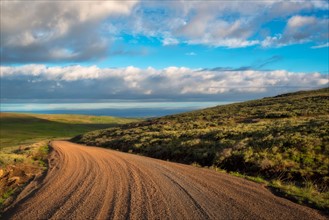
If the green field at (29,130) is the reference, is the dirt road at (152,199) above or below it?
above

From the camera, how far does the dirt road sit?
835 cm

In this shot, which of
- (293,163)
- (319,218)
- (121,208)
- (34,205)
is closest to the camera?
(319,218)

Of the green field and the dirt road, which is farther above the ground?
the dirt road

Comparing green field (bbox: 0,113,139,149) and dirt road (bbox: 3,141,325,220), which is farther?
green field (bbox: 0,113,139,149)

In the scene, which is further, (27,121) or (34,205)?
(27,121)

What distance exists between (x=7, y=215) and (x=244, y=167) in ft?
39.1

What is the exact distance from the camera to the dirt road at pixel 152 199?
8.35 metres

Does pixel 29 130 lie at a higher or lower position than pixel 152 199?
lower

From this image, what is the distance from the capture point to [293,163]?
50.8 feet

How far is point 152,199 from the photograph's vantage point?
9.86 m

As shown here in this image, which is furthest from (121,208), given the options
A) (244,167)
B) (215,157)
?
(215,157)

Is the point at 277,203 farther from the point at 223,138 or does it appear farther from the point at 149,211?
the point at 223,138

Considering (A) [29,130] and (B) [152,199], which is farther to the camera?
(A) [29,130]

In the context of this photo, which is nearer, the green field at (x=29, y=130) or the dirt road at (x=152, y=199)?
the dirt road at (x=152, y=199)
